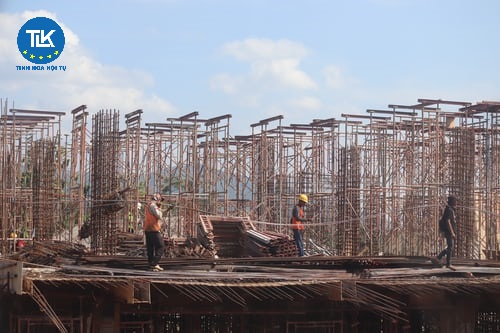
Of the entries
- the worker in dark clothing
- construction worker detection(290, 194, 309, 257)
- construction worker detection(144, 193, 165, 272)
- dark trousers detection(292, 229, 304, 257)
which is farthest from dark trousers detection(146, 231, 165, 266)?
the worker in dark clothing

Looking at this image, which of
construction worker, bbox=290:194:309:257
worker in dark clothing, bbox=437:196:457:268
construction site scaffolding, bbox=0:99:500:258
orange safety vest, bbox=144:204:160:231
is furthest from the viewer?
construction site scaffolding, bbox=0:99:500:258

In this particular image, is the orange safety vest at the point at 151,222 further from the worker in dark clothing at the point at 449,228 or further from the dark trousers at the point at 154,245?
the worker in dark clothing at the point at 449,228

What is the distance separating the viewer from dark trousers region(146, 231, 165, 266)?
14391 mm

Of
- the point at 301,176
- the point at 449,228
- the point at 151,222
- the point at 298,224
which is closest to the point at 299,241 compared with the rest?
the point at 298,224

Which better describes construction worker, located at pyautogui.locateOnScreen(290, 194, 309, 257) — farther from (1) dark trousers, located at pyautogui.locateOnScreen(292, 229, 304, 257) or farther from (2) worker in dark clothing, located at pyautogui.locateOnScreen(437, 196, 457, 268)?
(2) worker in dark clothing, located at pyautogui.locateOnScreen(437, 196, 457, 268)

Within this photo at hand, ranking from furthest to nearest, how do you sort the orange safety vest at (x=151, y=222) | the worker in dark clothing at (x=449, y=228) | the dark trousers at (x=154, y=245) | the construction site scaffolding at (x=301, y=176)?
1. the construction site scaffolding at (x=301, y=176)
2. the worker in dark clothing at (x=449, y=228)
3. the orange safety vest at (x=151, y=222)
4. the dark trousers at (x=154, y=245)

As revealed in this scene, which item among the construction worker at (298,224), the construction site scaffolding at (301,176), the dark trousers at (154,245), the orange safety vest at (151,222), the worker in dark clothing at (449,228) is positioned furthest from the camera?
the construction site scaffolding at (301,176)

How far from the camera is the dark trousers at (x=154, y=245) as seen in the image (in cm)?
1439

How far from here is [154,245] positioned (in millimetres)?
14617

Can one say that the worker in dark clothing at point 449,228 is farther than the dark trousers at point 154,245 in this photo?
Yes

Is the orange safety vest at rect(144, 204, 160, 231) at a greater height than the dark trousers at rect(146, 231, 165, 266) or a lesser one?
greater

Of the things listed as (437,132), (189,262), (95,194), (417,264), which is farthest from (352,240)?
(189,262)

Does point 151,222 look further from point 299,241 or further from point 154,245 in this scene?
point 299,241

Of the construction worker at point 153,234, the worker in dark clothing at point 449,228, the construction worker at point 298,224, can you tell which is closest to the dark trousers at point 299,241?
the construction worker at point 298,224
